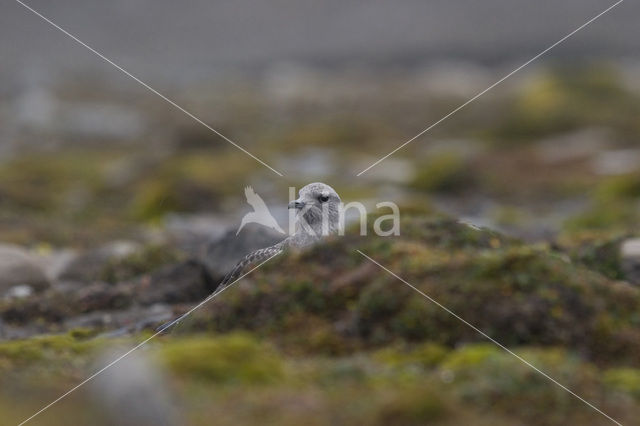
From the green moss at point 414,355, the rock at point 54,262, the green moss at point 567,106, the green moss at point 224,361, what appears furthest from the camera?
the green moss at point 567,106

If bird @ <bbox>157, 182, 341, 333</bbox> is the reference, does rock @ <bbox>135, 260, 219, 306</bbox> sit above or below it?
below

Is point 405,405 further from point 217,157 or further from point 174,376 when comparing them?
point 217,157

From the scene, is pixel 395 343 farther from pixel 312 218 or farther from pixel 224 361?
pixel 312 218

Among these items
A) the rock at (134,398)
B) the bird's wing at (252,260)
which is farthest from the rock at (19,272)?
the rock at (134,398)

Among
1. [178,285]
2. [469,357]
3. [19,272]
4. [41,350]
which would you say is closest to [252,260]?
[41,350]

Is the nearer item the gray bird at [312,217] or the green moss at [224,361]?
the green moss at [224,361]

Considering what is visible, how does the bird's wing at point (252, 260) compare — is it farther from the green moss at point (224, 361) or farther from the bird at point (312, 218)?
the green moss at point (224, 361)

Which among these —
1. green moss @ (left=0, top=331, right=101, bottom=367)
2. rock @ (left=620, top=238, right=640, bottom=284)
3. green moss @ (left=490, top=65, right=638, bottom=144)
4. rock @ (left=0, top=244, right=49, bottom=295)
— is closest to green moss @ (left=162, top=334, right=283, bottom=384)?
green moss @ (left=0, top=331, right=101, bottom=367)

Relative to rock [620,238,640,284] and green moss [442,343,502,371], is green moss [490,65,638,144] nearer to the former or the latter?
rock [620,238,640,284]
